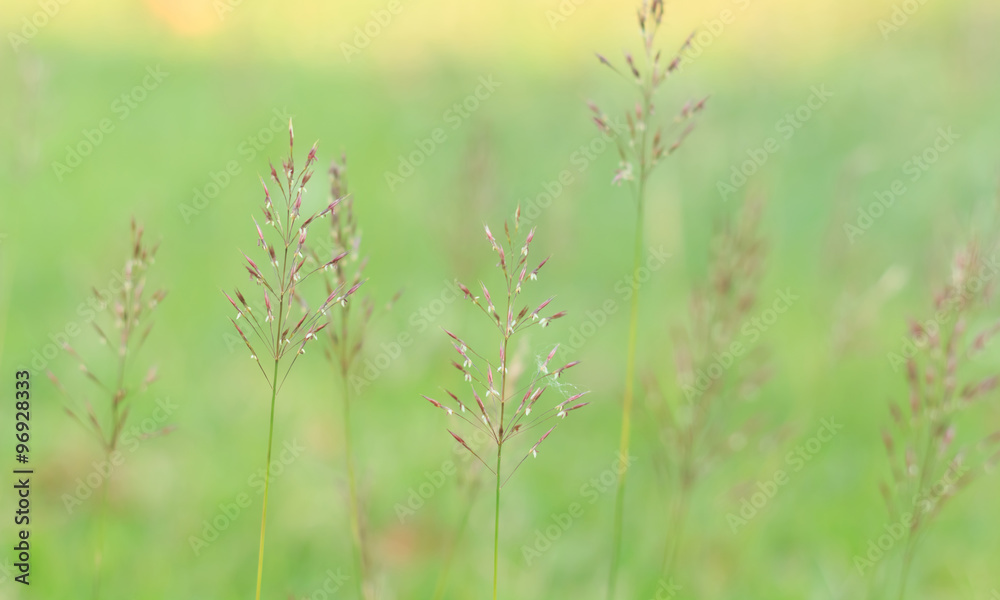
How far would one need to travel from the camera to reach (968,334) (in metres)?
3.80

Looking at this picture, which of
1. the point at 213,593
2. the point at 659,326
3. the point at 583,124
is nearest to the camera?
the point at 213,593

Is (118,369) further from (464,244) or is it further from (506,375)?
(506,375)

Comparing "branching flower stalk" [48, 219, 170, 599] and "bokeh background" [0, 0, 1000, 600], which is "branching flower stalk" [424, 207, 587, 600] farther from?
"branching flower stalk" [48, 219, 170, 599]

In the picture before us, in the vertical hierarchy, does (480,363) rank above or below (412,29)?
below

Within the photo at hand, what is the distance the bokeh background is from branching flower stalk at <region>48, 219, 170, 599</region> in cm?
10

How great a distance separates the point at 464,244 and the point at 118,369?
154 centimetres

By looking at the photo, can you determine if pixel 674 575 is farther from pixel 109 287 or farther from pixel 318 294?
pixel 109 287

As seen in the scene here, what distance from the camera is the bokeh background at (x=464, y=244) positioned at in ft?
8.54

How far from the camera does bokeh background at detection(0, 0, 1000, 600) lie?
2.60m

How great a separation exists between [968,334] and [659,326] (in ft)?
4.51

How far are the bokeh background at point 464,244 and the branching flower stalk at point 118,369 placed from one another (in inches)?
4.0

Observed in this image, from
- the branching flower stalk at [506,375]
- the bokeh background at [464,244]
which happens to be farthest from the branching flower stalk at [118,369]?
the branching flower stalk at [506,375]

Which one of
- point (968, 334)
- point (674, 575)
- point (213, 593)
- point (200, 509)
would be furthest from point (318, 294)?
point (968, 334)

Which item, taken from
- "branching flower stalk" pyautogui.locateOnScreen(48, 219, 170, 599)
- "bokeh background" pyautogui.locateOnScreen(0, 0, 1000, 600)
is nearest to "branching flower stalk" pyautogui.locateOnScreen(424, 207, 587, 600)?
"bokeh background" pyautogui.locateOnScreen(0, 0, 1000, 600)
